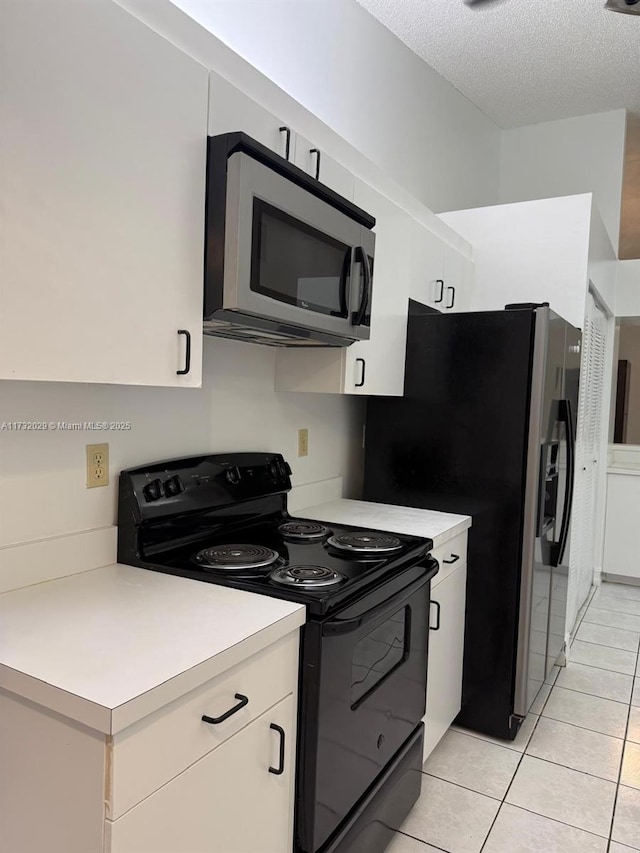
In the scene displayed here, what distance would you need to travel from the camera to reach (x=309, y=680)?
142cm

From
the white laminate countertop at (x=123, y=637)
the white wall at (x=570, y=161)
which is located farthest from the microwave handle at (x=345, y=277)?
the white wall at (x=570, y=161)

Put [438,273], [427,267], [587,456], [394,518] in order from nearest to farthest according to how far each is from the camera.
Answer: [394,518] → [427,267] → [438,273] → [587,456]

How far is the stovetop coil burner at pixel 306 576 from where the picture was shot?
1.54 meters

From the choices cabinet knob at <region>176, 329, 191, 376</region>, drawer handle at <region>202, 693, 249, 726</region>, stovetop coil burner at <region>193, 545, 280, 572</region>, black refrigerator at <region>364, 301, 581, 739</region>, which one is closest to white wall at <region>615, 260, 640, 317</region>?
black refrigerator at <region>364, 301, 581, 739</region>

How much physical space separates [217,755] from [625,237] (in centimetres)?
471

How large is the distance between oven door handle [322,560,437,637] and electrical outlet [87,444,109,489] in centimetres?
70

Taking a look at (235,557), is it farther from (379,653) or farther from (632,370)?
(632,370)

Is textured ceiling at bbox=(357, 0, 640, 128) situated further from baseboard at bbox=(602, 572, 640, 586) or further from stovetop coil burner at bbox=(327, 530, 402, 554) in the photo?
baseboard at bbox=(602, 572, 640, 586)

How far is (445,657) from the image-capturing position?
233 centimetres

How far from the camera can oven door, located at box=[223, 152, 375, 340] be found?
1.47 metres

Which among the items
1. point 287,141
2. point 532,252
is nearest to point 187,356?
point 287,141

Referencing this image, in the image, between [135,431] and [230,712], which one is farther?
[135,431]

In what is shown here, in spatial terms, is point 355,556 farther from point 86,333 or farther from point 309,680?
point 86,333

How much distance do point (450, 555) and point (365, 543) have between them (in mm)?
529
